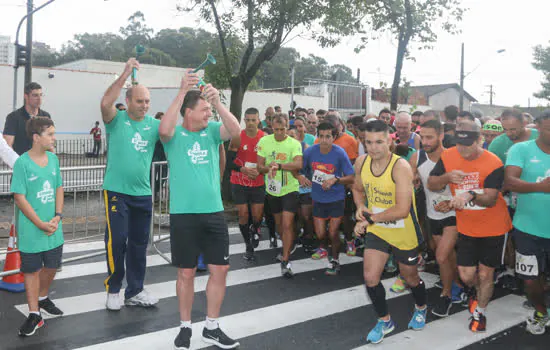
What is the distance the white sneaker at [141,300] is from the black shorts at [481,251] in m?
3.24

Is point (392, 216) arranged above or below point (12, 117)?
below

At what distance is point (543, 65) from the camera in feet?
186

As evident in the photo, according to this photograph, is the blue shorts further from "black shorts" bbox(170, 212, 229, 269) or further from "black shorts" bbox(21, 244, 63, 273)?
"black shorts" bbox(21, 244, 63, 273)

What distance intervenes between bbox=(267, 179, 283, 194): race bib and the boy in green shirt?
3013 mm

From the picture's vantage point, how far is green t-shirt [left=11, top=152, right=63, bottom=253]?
4.86m

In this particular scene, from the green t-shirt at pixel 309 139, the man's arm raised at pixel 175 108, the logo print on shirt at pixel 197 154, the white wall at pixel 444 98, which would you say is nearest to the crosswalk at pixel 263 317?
the logo print on shirt at pixel 197 154

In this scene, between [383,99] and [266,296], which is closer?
[266,296]

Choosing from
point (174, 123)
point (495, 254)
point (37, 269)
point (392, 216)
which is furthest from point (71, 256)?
point (495, 254)

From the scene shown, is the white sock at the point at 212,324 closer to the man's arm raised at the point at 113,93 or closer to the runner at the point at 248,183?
the man's arm raised at the point at 113,93

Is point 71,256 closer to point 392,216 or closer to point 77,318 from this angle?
point 77,318

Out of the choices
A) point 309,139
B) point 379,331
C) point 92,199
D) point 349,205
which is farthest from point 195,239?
point 309,139

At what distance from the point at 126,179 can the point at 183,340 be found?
68.6 inches

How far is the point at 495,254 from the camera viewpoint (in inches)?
194

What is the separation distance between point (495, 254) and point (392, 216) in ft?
3.88
